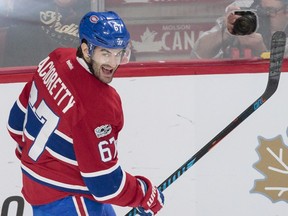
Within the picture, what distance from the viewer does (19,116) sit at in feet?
8.63

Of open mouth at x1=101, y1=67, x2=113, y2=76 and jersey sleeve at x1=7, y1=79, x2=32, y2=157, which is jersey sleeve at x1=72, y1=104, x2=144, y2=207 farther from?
jersey sleeve at x1=7, y1=79, x2=32, y2=157

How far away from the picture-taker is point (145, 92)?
3164 millimetres

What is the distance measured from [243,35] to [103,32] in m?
1.03

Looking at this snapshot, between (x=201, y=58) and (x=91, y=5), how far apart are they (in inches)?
17.5

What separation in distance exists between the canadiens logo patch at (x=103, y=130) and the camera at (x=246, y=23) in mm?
1022

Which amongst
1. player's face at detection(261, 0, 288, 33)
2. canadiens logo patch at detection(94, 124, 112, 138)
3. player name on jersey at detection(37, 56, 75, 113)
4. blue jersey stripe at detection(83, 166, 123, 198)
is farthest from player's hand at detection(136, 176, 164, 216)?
player's face at detection(261, 0, 288, 33)

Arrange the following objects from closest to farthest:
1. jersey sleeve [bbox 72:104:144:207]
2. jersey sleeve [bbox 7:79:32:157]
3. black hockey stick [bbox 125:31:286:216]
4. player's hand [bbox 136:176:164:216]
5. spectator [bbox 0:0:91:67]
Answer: jersey sleeve [bbox 72:104:144:207]
player's hand [bbox 136:176:164:216]
jersey sleeve [bbox 7:79:32:157]
black hockey stick [bbox 125:31:286:216]
spectator [bbox 0:0:91:67]

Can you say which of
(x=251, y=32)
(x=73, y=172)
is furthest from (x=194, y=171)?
(x=73, y=172)

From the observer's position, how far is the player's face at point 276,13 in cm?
317

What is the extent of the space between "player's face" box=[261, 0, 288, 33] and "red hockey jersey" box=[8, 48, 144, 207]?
990mm

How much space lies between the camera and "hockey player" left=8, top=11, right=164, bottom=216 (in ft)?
7.50

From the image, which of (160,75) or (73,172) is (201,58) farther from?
(73,172)

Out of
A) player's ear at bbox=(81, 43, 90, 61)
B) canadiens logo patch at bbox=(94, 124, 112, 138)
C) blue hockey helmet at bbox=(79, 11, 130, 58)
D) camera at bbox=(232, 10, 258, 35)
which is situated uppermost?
blue hockey helmet at bbox=(79, 11, 130, 58)

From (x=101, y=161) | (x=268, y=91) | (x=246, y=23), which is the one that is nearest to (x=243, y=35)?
(x=246, y=23)
